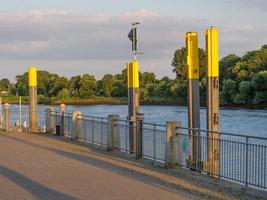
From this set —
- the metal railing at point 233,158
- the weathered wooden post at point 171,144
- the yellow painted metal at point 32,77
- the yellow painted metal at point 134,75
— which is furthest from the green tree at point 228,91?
the weathered wooden post at point 171,144

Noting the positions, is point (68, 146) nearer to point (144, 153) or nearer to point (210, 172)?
point (144, 153)

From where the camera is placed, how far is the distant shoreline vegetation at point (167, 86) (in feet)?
283

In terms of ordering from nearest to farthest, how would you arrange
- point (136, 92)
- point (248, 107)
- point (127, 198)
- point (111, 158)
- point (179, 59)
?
point (127, 198)
point (111, 158)
point (136, 92)
point (248, 107)
point (179, 59)

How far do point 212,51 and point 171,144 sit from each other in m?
2.77

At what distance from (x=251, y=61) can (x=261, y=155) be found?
274 feet

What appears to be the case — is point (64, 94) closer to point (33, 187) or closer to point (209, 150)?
point (209, 150)

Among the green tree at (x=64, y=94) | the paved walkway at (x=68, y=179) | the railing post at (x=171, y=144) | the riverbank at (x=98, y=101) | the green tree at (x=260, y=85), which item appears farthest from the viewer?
the green tree at (x=64, y=94)

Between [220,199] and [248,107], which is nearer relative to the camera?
[220,199]

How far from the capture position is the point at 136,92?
2000cm

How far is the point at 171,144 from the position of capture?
15.0 metres

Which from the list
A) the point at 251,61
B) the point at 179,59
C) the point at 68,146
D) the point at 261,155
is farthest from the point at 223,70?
Answer: the point at 261,155

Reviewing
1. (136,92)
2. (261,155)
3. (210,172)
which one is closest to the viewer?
(261,155)

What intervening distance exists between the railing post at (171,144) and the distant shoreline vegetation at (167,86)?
2157 inches

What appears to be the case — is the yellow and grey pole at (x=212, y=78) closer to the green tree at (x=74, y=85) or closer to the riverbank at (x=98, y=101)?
the riverbank at (x=98, y=101)
